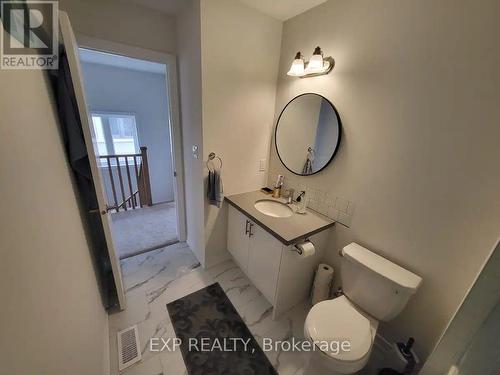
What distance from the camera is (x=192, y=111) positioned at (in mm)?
1812

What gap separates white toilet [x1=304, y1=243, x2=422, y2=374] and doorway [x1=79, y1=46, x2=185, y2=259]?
6.10 feet

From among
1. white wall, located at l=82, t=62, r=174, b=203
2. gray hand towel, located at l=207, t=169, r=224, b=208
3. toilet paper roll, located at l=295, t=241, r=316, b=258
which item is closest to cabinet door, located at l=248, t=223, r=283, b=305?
toilet paper roll, located at l=295, t=241, r=316, b=258

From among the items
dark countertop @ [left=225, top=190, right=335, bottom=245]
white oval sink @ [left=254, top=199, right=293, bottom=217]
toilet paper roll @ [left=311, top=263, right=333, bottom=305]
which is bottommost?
toilet paper roll @ [left=311, top=263, right=333, bottom=305]

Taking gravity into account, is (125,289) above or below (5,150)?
below

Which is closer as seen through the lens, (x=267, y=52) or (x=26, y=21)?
(x=26, y=21)

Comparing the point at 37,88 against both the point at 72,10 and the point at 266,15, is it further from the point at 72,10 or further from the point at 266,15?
the point at 266,15

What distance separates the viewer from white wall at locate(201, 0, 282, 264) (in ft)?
5.05

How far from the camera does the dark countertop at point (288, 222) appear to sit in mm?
1399

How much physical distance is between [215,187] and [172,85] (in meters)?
1.11

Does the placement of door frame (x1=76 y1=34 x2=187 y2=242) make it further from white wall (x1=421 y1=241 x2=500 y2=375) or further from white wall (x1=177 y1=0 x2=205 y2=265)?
white wall (x1=421 y1=241 x2=500 y2=375)

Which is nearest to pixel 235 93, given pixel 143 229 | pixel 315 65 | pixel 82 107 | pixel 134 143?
pixel 315 65

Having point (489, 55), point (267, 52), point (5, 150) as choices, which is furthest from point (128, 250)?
point (489, 55)

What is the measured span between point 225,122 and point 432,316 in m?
1.97

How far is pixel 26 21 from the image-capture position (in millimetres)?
695
